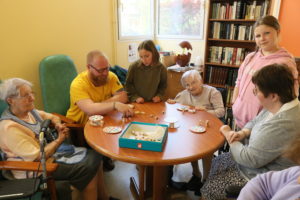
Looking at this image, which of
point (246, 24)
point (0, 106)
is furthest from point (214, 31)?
point (0, 106)

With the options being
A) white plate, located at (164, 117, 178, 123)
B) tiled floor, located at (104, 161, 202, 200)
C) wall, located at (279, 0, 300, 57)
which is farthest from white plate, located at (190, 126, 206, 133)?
wall, located at (279, 0, 300, 57)

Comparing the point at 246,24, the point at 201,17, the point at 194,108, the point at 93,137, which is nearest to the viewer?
the point at 93,137

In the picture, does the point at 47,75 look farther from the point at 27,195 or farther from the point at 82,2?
the point at 27,195

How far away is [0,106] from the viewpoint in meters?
1.52

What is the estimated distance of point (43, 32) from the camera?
2.32 m

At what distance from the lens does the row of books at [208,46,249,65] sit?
351 centimetres

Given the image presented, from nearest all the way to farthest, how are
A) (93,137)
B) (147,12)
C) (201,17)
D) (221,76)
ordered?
1. (93,137)
2. (221,76)
3. (201,17)
4. (147,12)

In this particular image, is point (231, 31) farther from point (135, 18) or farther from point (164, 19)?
point (135, 18)

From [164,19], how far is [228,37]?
1.35 metres

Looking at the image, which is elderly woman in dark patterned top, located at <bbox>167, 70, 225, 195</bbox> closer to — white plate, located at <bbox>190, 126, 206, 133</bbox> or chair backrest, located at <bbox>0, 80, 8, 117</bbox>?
white plate, located at <bbox>190, 126, 206, 133</bbox>

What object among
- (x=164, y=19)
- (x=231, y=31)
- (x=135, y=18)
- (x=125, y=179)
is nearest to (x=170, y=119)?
(x=125, y=179)

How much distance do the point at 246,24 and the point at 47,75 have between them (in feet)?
9.52

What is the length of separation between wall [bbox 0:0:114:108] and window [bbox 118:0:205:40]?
71cm

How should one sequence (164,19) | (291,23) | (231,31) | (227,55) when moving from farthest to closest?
(164,19) → (227,55) → (231,31) → (291,23)
